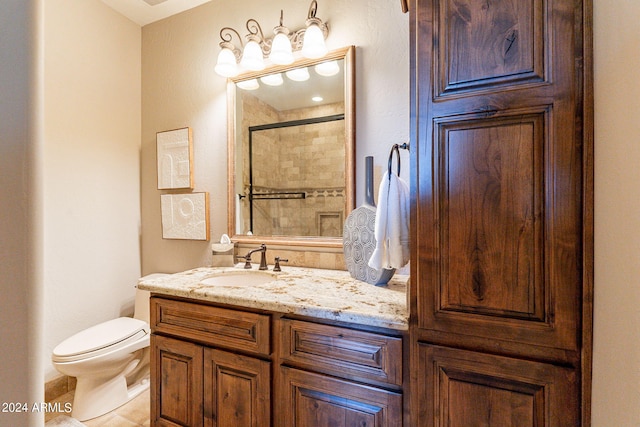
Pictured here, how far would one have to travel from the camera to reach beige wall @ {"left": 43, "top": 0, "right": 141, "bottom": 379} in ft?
6.05

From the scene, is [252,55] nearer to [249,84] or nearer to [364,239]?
[249,84]

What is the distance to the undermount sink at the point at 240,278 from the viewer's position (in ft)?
5.40

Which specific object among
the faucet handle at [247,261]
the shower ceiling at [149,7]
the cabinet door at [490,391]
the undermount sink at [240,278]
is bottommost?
the cabinet door at [490,391]

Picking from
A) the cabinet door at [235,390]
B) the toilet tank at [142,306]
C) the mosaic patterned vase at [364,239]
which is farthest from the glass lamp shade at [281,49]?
the toilet tank at [142,306]

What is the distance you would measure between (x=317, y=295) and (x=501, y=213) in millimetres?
708

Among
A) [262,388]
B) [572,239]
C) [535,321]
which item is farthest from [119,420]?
[572,239]

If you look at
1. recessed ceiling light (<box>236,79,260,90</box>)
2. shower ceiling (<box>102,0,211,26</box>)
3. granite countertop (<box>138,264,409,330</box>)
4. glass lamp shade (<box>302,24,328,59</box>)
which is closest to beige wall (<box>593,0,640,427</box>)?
granite countertop (<box>138,264,409,330</box>)

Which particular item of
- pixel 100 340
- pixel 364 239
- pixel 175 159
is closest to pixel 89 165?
pixel 175 159

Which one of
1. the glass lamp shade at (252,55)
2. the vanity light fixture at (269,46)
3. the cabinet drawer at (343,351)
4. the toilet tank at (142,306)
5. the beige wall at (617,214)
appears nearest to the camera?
the beige wall at (617,214)

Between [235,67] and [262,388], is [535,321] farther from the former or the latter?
[235,67]

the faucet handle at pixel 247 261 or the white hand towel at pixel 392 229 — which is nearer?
the white hand towel at pixel 392 229

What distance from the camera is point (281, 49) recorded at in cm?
169

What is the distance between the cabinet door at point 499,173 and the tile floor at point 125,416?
1.76 m

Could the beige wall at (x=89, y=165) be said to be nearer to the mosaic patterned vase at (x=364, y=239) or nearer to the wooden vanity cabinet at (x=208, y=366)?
the wooden vanity cabinet at (x=208, y=366)
